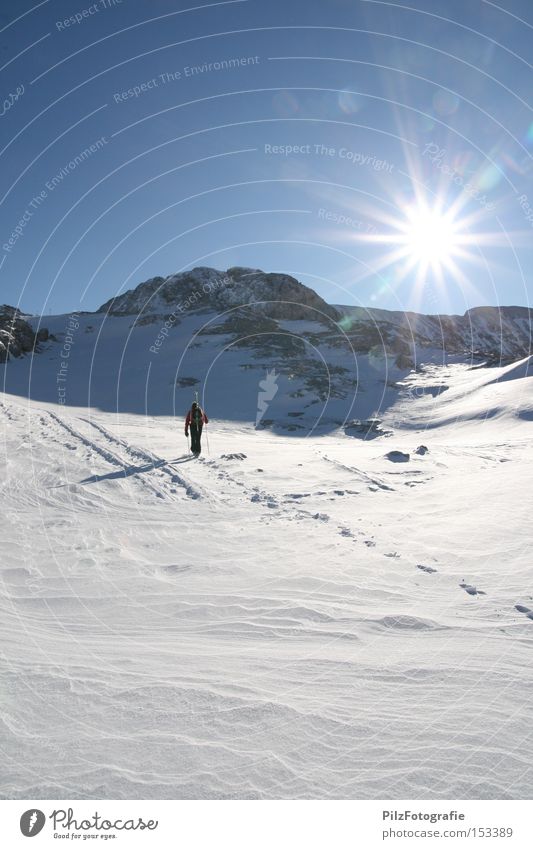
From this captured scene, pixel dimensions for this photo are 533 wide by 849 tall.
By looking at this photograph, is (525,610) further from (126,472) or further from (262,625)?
(126,472)

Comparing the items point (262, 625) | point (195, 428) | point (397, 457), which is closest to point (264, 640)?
point (262, 625)

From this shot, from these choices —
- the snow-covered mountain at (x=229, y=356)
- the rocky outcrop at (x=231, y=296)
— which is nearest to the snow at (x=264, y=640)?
the snow-covered mountain at (x=229, y=356)

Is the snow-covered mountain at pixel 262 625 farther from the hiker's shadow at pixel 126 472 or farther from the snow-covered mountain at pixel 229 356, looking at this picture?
the snow-covered mountain at pixel 229 356

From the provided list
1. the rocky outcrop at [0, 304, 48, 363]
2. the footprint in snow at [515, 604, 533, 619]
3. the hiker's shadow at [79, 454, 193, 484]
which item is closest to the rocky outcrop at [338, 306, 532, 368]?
the rocky outcrop at [0, 304, 48, 363]

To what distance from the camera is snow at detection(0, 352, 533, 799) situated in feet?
8.56

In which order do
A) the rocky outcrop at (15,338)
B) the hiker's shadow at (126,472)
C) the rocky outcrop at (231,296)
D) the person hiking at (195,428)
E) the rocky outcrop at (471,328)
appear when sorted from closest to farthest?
the hiker's shadow at (126,472) < the person hiking at (195,428) < the rocky outcrop at (15,338) < the rocky outcrop at (231,296) < the rocky outcrop at (471,328)

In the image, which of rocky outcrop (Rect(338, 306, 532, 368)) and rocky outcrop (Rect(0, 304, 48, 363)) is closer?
rocky outcrop (Rect(0, 304, 48, 363))

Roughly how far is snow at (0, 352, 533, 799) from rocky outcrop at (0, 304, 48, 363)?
59.3 m

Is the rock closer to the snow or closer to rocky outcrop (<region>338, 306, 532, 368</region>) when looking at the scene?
the snow

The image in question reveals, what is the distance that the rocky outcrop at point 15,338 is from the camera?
6053 centimetres

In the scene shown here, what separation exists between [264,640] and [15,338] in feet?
225

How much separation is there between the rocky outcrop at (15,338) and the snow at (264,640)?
5931cm
